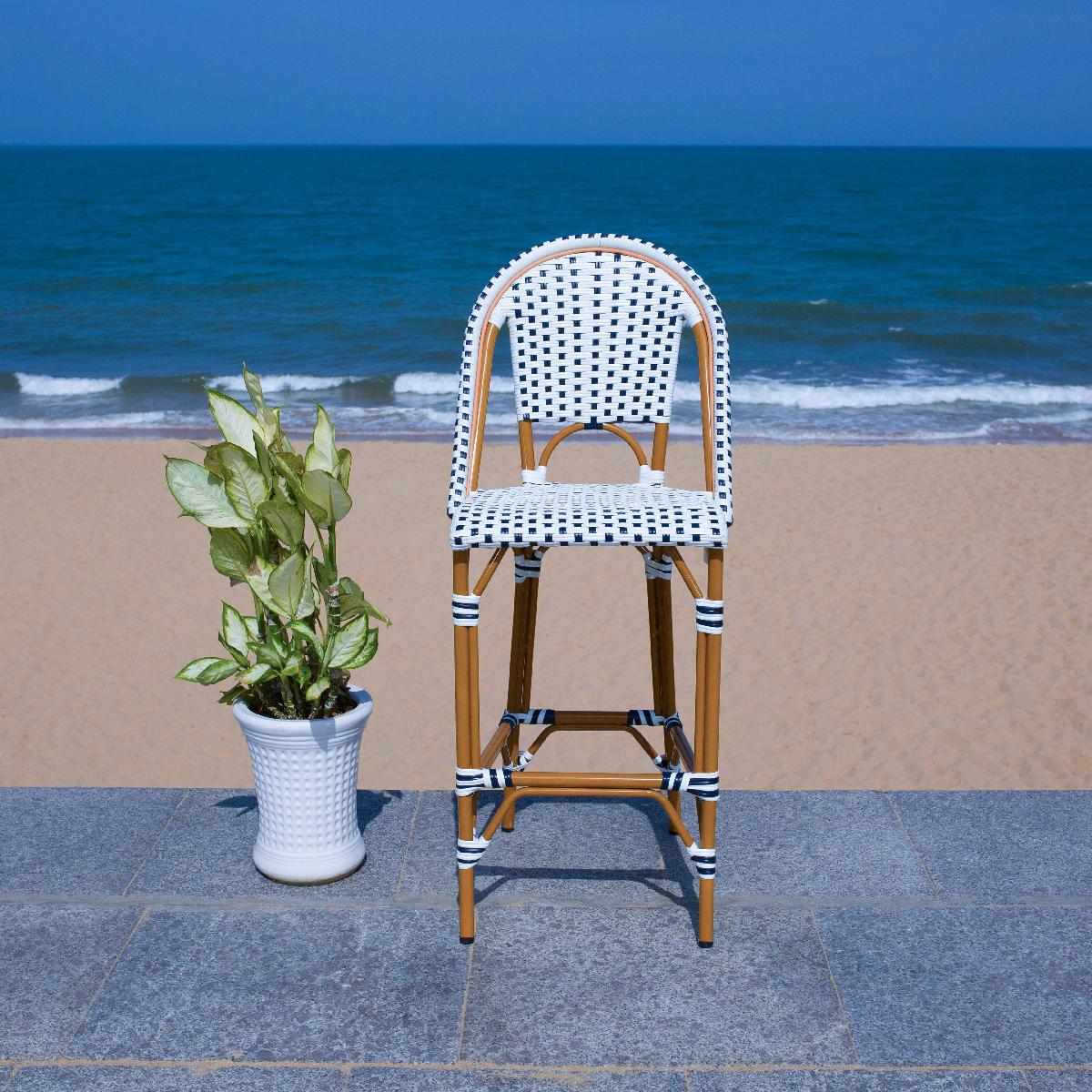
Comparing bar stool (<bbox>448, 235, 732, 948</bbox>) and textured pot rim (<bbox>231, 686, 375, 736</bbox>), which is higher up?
bar stool (<bbox>448, 235, 732, 948</bbox>)

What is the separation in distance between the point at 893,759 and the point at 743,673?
82cm

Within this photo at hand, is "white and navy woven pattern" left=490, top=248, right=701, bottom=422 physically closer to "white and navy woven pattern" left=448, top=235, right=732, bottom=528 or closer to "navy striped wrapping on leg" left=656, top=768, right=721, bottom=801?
"white and navy woven pattern" left=448, top=235, right=732, bottom=528

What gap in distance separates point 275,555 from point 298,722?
1.04 ft

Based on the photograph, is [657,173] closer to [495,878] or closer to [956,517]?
[956,517]

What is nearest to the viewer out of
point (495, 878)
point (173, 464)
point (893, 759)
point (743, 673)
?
point (173, 464)

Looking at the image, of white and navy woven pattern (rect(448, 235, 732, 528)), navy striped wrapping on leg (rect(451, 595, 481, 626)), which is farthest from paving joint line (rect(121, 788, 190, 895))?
white and navy woven pattern (rect(448, 235, 732, 528))

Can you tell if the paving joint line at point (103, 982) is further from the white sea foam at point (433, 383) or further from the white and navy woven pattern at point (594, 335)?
the white sea foam at point (433, 383)

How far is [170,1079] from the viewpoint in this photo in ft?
6.02

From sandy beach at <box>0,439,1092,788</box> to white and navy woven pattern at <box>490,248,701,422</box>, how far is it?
206 centimetres

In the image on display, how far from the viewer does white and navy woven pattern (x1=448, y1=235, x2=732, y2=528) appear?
2.21m

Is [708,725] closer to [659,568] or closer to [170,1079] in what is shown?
[659,568]

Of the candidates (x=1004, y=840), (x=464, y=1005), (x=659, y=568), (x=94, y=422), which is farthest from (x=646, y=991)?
(x=94, y=422)

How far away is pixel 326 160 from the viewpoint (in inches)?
2500

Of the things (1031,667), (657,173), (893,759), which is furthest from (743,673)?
(657,173)
